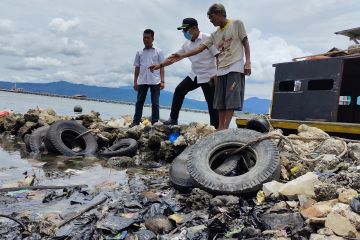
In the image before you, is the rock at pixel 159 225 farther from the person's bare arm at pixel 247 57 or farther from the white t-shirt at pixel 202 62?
the white t-shirt at pixel 202 62

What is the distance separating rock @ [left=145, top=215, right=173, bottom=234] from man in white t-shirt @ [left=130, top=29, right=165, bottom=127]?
201 inches

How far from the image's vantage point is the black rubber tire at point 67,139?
7.60 metres

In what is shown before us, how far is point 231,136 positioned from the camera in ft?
16.7

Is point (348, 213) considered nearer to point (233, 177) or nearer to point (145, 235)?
point (233, 177)

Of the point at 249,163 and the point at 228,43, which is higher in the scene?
the point at 228,43

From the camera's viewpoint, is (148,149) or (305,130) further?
(148,149)

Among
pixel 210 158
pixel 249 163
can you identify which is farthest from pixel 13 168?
pixel 249 163

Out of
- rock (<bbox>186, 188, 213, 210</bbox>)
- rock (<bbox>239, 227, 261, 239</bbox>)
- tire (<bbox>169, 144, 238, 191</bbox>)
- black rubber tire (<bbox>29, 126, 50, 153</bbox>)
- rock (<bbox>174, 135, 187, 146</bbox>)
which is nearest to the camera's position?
rock (<bbox>239, 227, 261, 239</bbox>)

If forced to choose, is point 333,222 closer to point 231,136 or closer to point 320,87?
point 231,136

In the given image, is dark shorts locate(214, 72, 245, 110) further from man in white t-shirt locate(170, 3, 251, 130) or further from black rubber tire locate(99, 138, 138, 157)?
black rubber tire locate(99, 138, 138, 157)

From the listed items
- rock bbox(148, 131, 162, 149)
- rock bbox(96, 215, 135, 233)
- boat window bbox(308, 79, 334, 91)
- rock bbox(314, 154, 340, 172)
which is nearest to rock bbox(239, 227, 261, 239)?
rock bbox(96, 215, 135, 233)

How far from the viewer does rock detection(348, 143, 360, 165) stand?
4991mm

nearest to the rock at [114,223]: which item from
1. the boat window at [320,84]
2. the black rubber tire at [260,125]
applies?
the black rubber tire at [260,125]

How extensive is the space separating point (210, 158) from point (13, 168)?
10.7 feet
